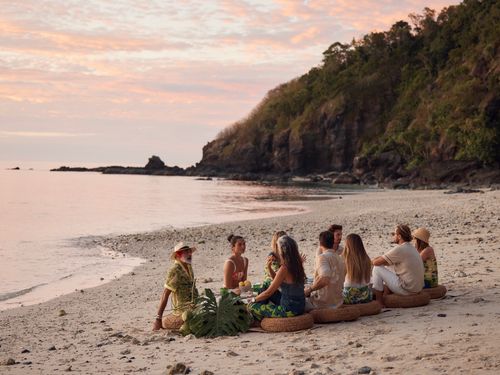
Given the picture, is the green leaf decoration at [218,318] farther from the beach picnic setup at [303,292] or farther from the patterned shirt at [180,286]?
the patterned shirt at [180,286]

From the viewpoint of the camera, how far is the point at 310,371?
6738 mm

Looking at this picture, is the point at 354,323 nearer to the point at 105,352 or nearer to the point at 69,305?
the point at 105,352

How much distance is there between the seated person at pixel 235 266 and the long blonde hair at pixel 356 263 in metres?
1.79

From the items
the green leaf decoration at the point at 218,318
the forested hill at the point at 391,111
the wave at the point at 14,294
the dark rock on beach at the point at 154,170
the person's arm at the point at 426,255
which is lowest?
the wave at the point at 14,294

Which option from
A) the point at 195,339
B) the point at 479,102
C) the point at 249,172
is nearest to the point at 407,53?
the point at 249,172

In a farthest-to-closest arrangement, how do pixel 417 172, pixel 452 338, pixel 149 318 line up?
pixel 417 172 < pixel 149 318 < pixel 452 338

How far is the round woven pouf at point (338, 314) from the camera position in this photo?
29.3 ft

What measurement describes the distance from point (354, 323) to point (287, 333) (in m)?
1.02

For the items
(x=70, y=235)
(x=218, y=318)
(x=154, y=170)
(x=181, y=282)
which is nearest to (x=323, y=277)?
(x=218, y=318)

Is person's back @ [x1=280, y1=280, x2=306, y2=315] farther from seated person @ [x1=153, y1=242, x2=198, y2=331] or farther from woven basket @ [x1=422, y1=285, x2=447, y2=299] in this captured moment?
woven basket @ [x1=422, y1=285, x2=447, y2=299]

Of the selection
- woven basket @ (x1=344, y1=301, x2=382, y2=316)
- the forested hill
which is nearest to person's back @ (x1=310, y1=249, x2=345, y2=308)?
woven basket @ (x1=344, y1=301, x2=382, y2=316)

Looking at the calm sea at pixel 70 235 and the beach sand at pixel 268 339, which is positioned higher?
the beach sand at pixel 268 339

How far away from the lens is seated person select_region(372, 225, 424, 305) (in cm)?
963

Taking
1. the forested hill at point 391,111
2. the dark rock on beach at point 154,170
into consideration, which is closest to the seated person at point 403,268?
the forested hill at point 391,111
